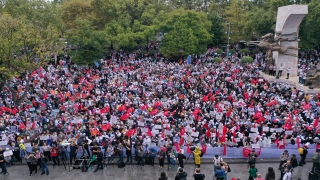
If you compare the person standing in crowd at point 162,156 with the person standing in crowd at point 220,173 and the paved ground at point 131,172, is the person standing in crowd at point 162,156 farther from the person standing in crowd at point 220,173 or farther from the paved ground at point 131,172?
the person standing in crowd at point 220,173

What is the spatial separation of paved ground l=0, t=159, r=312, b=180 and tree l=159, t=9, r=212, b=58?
972 inches

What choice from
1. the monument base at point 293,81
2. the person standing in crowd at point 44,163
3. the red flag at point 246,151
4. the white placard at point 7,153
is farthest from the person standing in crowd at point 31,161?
the monument base at point 293,81

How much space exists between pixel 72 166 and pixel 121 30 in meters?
27.2

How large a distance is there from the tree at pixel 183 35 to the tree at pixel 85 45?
827cm

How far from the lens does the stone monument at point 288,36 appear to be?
30595mm

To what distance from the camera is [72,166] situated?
16203mm

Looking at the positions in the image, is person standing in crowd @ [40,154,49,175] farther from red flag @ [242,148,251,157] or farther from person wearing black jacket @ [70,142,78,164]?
→ red flag @ [242,148,251,157]

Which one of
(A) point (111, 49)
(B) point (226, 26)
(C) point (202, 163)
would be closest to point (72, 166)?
(C) point (202, 163)

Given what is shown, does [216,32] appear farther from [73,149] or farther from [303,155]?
[73,149]

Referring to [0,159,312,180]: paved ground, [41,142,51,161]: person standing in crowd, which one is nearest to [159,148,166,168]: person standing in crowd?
[0,159,312,180]: paved ground

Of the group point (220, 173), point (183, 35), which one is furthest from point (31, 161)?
point (183, 35)

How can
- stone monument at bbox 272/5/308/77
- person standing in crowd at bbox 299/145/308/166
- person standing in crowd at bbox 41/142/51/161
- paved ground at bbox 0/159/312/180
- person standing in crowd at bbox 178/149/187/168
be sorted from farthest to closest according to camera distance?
stone monument at bbox 272/5/308/77 → person standing in crowd at bbox 41/142/51/161 → person standing in crowd at bbox 299/145/308/166 → person standing in crowd at bbox 178/149/187/168 → paved ground at bbox 0/159/312/180

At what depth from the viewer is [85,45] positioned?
35.3 metres

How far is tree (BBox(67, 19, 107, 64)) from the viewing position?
3516 cm
